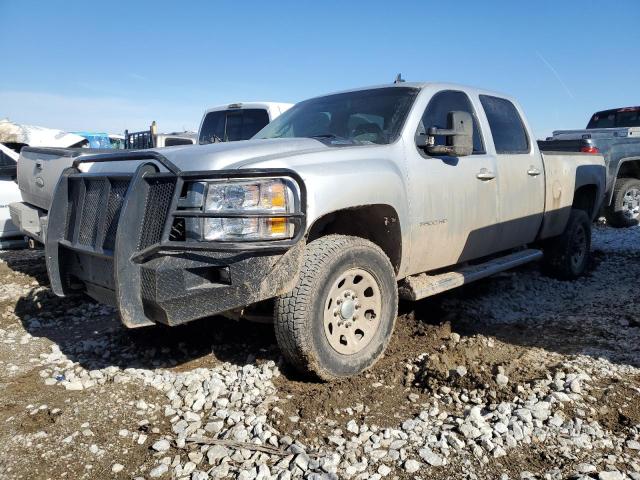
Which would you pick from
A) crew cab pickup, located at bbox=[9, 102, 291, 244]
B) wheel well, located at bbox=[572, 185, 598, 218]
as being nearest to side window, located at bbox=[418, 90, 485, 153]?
wheel well, located at bbox=[572, 185, 598, 218]

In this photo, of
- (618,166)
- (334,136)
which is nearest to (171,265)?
(334,136)

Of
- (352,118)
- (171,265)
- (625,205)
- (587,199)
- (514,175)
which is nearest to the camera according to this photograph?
(171,265)

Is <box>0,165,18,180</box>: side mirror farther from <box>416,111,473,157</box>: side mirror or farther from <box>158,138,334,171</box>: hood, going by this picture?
<box>416,111,473,157</box>: side mirror

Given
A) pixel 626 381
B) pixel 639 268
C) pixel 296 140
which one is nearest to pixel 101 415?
pixel 296 140

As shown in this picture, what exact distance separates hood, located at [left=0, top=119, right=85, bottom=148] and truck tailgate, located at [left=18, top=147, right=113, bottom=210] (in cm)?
238

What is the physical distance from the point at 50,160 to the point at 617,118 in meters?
12.5

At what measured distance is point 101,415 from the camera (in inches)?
116

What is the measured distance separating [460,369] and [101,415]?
218cm

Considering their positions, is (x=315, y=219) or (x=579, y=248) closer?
(x=315, y=219)

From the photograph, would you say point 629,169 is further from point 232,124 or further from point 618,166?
point 232,124

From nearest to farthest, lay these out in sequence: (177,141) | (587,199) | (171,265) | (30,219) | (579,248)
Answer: (171,265) < (30,219) < (579,248) < (587,199) < (177,141)

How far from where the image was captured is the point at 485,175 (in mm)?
4203

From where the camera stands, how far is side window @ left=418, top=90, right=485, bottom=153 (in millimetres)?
3943

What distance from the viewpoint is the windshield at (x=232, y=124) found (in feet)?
25.6
